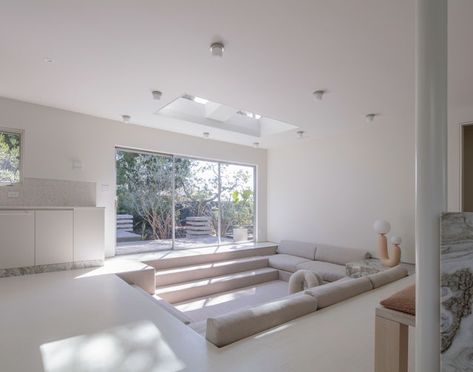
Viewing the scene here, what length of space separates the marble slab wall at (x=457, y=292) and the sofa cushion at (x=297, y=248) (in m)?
4.47

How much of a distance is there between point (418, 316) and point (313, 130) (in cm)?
438

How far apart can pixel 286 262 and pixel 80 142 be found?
4.02 metres

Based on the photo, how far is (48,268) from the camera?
358 cm

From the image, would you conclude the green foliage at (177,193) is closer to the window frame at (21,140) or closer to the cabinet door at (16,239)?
the window frame at (21,140)

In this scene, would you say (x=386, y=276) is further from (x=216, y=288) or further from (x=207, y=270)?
(x=207, y=270)

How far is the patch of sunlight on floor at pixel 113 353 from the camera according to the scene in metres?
1.57

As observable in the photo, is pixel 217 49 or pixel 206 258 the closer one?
pixel 217 49

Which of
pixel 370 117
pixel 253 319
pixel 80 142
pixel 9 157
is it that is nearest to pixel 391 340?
pixel 253 319

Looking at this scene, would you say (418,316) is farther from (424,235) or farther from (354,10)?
(354,10)

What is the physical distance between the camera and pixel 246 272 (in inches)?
197

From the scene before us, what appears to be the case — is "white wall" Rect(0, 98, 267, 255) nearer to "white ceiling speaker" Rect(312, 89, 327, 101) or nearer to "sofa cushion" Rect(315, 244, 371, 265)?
"white ceiling speaker" Rect(312, 89, 327, 101)

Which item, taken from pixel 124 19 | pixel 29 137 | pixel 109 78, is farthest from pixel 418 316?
pixel 29 137

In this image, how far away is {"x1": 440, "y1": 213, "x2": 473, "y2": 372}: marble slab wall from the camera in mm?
973

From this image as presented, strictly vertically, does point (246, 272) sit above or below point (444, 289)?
below
